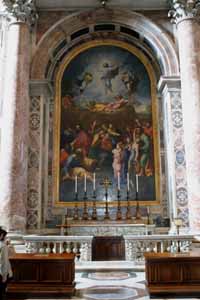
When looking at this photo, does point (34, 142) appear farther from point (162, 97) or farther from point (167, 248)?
point (167, 248)

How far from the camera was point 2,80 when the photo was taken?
39.5ft

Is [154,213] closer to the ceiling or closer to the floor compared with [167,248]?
closer to the ceiling

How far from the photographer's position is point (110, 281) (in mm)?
7602

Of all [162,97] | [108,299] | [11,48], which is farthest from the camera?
[162,97]

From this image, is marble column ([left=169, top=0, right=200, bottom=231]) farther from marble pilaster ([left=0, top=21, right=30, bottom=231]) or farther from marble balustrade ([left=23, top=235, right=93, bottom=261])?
marble pilaster ([left=0, top=21, right=30, bottom=231])

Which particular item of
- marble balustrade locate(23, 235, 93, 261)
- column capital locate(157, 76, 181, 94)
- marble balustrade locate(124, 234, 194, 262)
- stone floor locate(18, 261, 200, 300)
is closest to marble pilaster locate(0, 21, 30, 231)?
marble balustrade locate(23, 235, 93, 261)

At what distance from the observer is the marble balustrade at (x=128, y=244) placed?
911cm

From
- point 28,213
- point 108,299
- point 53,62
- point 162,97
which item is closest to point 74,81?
point 53,62

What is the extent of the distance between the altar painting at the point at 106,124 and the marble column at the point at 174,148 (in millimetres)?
556

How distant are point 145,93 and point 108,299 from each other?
857 centimetres

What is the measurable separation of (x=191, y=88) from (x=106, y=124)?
3.31 m

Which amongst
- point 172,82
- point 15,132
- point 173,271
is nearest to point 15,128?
point 15,132

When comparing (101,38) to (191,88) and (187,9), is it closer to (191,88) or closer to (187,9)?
(187,9)

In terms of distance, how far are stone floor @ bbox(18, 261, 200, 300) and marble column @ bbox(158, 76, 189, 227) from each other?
10.1ft
